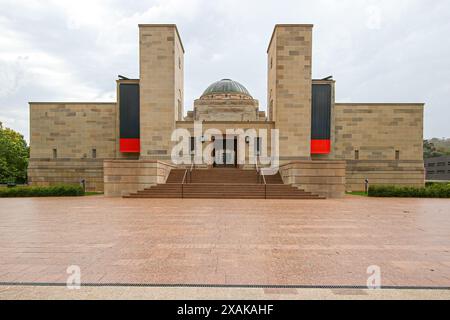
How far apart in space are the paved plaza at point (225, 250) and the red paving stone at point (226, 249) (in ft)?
0.06

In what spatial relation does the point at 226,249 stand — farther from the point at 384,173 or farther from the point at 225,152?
the point at 384,173

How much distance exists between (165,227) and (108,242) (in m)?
1.98

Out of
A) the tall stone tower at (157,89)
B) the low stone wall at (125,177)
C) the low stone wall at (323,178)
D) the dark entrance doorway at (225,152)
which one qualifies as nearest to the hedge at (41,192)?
the low stone wall at (125,177)

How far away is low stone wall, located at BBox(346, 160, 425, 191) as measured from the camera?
28.5 m

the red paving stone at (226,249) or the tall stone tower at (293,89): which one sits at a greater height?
the tall stone tower at (293,89)

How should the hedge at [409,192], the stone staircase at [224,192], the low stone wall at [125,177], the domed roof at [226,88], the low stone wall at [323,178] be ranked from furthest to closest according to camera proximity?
the domed roof at [226,88] < the hedge at [409,192] < the low stone wall at [125,177] < the low stone wall at [323,178] < the stone staircase at [224,192]

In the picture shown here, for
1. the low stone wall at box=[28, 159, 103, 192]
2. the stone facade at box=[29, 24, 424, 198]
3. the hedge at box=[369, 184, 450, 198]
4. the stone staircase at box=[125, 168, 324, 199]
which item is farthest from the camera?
the low stone wall at box=[28, 159, 103, 192]

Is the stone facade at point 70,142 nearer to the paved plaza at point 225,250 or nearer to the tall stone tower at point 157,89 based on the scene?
the tall stone tower at point 157,89

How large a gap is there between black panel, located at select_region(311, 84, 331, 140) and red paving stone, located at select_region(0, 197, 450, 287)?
18.7 metres

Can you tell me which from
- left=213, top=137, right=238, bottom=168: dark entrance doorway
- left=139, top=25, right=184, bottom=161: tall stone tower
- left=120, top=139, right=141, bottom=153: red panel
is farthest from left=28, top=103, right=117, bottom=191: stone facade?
left=213, top=137, right=238, bottom=168: dark entrance doorway

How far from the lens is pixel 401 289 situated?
408 cm

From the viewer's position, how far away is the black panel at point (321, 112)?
1109 inches

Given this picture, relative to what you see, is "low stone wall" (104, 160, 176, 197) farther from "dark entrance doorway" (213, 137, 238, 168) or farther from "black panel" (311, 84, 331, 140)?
"black panel" (311, 84, 331, 140)
